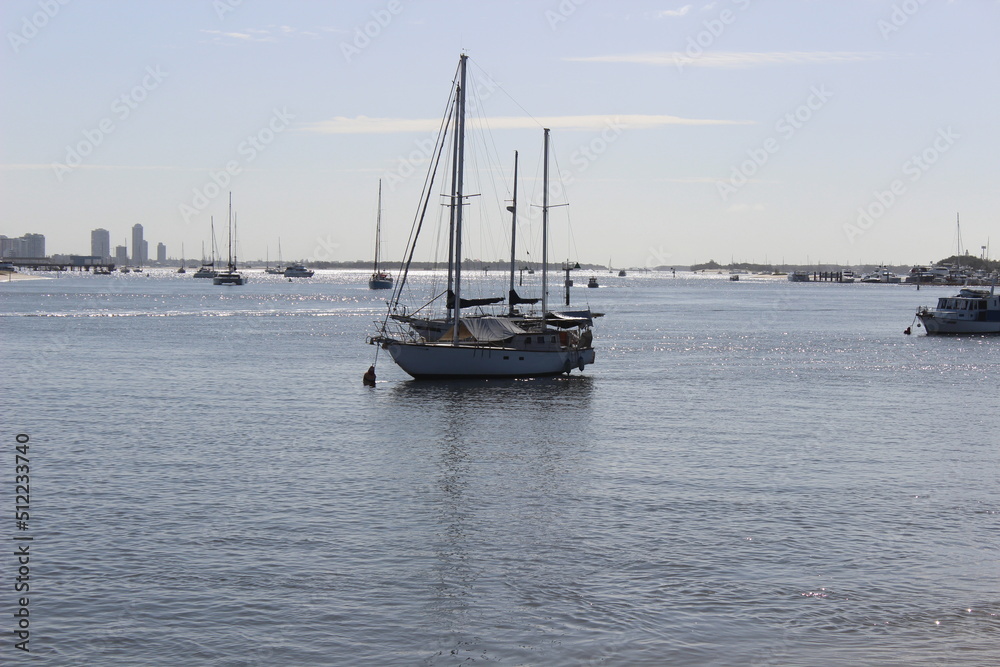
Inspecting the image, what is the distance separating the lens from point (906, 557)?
84.5 ft

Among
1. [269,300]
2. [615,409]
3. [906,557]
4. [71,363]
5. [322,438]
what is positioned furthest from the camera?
[269,300]

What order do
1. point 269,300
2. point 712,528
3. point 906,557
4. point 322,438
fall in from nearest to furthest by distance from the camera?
point 906,557, point 712,528, point 322,438, point 269,300

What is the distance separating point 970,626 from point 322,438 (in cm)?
2798

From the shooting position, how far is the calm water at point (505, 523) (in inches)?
811

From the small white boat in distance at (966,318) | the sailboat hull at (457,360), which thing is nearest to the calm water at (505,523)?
the sailboat hull at (457,360)

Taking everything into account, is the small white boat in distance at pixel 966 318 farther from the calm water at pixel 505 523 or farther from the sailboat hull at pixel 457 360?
the sailboat hull at pixel 457 360

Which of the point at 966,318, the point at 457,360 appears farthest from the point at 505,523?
the point at 966,318

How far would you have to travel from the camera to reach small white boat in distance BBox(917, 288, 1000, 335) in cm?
11100

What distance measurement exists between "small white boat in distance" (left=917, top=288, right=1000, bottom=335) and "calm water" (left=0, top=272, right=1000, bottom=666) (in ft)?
167

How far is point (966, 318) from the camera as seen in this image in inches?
4370

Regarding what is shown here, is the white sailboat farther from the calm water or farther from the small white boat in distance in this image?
the small white boat in distance

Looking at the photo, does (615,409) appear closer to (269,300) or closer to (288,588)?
(288,588)

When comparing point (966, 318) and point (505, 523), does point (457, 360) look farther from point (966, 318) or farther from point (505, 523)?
point (966, 318)

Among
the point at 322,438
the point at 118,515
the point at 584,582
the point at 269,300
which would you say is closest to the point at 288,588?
the point at 584,582
